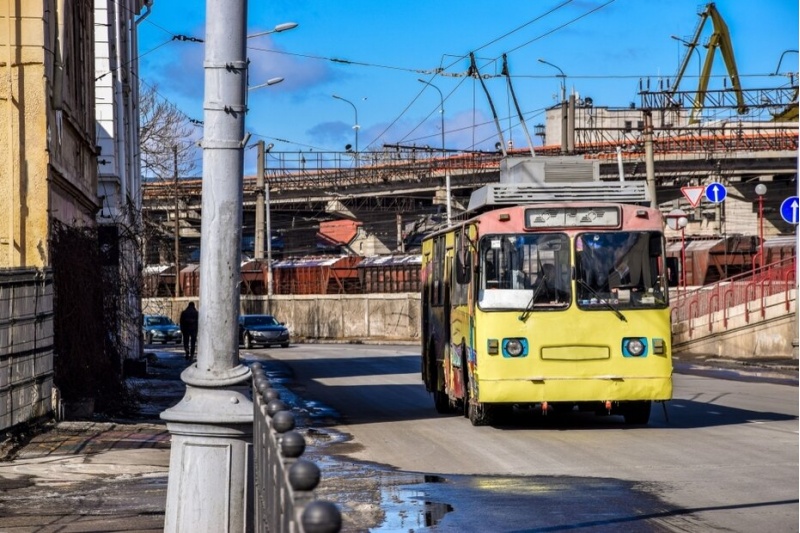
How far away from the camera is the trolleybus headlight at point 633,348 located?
15.4 metres

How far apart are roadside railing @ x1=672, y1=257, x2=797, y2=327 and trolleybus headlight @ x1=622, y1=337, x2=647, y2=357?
1987cm

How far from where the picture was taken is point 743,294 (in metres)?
36.9

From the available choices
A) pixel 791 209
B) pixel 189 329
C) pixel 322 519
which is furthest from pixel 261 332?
pixel 322 519

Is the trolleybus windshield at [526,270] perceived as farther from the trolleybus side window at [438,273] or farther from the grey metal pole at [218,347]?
the grey metal pole at [218,347]

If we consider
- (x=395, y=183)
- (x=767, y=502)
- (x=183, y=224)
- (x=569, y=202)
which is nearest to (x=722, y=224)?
(x=395, y=183)

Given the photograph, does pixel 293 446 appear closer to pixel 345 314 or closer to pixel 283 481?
pixel 283 481

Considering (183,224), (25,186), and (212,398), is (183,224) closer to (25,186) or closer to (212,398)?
(25,186)

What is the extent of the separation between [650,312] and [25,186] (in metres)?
7.94

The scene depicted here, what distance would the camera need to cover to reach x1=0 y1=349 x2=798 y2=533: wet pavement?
886 centimetres

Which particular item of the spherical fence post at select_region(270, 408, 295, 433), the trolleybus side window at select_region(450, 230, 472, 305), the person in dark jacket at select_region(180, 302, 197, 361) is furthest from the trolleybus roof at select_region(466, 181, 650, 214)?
the person in dark jacket at select_region(180, 302, 197, 361)

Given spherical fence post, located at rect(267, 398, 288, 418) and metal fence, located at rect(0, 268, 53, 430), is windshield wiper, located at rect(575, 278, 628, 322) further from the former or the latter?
spherical fence post, located at rect(267, 398, 288, 418)

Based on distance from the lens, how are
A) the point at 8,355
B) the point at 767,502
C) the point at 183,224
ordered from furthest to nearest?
the point at 183,224
the point at 8,355
the point at 767,502

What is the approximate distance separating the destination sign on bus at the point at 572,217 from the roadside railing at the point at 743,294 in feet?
64.9

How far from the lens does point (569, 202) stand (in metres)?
16.0
